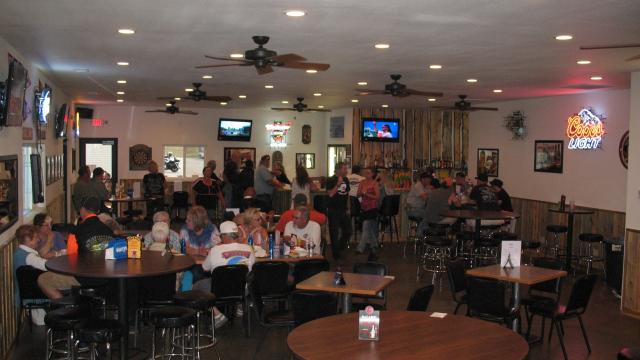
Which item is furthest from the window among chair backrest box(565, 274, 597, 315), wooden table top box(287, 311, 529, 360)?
wooden table top box(287, 311, 529, 360)

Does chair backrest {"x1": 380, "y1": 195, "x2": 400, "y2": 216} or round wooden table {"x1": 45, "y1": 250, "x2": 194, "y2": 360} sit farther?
chair backrest {"x1": 380, "y1": 195, "x2": 400, "y2": 216}

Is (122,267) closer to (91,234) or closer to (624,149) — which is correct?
(91,234)

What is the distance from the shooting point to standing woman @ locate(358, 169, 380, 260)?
12492 mm

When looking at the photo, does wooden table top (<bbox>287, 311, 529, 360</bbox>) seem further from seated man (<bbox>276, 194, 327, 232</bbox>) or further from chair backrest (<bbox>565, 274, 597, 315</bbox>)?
seated man (<bbox>276, 194, 327, 232</bbox>)

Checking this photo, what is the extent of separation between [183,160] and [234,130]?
1588mm

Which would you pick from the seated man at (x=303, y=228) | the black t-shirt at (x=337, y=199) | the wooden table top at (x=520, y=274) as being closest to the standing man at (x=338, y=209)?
the black t-shirt at (x=337, y=199)

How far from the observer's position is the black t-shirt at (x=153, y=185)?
14.7 meters

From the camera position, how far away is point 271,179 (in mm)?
14711

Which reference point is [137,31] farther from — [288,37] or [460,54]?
[460,54]

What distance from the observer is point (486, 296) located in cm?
659

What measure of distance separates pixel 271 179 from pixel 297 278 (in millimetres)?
7855

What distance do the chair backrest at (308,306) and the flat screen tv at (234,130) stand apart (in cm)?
1301

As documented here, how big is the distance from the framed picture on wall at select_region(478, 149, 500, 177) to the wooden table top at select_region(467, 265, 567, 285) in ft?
26.5

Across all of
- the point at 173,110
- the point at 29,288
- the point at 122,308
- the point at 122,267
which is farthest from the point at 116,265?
the point at 173,110
